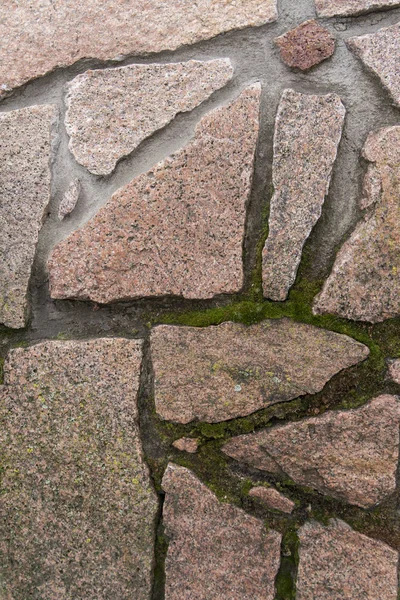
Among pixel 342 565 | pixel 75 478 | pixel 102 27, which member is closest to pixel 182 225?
pixel 102 27

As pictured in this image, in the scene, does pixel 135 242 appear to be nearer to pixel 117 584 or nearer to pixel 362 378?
pixel 362 378

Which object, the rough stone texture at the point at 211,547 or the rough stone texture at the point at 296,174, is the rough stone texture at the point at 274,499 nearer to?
the rough stone texture at the point at 211,547

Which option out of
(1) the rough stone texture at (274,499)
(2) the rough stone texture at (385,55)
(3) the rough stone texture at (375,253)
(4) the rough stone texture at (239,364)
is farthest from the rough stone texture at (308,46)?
(1) the rough stone texture at (274,499)

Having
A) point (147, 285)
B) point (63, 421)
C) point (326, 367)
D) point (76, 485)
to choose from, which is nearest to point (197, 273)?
point (147, 285)

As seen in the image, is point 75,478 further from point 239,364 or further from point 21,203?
point 21,203

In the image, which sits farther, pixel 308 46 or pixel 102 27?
pixel 102 27

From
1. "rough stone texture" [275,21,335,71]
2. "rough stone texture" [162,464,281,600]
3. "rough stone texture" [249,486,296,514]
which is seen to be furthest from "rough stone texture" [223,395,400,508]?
"rough stone texture" [275,21,335,71]
